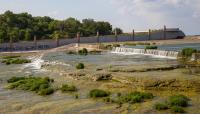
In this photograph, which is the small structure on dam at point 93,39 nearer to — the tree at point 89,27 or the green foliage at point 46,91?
the tree at point 89,27

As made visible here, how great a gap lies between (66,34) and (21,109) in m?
86.9

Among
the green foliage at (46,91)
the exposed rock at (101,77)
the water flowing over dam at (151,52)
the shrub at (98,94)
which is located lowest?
the green foliage at (46,91)

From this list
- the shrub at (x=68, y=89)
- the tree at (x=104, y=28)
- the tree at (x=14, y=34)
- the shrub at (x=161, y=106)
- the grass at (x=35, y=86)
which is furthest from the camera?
the tree at (x=104, y=28)

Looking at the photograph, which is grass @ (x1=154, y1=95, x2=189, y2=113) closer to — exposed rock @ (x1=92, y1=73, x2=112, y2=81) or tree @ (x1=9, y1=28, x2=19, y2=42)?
exposed rock @ (x1=92, y1=73, x2=112, y2=81)

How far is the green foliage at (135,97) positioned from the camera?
24.4m

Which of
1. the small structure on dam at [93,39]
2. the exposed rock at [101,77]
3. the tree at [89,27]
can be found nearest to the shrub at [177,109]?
the exposed rock at [101,77]

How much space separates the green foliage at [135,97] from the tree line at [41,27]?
240 ft

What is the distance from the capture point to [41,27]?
111 metres

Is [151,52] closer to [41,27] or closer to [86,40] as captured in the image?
[86,40]

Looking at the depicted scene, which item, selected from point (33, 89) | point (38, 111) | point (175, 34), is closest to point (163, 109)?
point (38, 111)

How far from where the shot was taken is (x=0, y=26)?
103m

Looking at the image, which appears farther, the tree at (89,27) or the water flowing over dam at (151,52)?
the tree at (89,27)

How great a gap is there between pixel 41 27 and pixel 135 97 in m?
88.7

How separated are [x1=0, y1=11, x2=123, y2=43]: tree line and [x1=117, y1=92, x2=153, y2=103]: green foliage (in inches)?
2876
